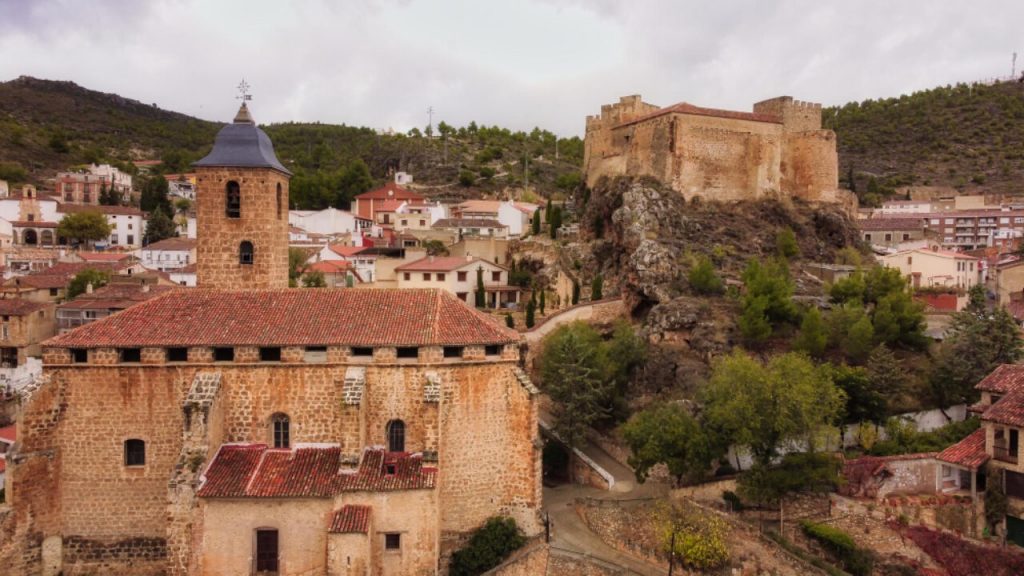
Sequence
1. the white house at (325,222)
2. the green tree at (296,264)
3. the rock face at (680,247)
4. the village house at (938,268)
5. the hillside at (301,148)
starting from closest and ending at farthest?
the rock face at (680,247), the village house at (938,268), the green tree at (296,264), the white house at (325,222), the hillside at (301,148)

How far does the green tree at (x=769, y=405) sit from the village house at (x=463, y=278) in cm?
2442

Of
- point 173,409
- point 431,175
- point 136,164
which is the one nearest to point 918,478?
point 173,409

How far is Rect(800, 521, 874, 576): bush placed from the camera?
71.7 ft

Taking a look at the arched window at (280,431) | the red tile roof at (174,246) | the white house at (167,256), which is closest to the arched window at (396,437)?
the arched window at (280,431)

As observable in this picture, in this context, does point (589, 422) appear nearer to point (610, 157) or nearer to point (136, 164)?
point (610, 157)

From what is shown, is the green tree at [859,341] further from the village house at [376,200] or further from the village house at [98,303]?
the village house at [376,200]

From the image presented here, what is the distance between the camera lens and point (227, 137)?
25.9m

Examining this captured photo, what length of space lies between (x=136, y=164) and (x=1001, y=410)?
336 feet

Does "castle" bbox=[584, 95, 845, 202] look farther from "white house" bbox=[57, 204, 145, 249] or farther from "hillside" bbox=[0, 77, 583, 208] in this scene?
"white house" bbox=[57, 204, 145, 249]

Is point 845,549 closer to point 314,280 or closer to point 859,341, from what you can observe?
point 859,341

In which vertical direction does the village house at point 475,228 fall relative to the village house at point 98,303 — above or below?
above

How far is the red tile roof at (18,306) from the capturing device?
3719cm

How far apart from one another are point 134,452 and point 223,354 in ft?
12.4

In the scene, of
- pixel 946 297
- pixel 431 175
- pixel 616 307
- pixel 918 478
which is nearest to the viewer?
pixel 918 478
